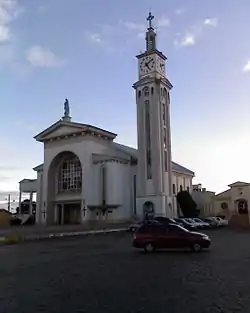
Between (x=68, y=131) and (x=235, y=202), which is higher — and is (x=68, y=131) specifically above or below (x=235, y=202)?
above

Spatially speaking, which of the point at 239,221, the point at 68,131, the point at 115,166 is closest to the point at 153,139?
the point at 115,166

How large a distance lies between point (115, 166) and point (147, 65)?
1587 centimetres

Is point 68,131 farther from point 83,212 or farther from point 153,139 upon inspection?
point 153,139

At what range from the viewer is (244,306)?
280 inches

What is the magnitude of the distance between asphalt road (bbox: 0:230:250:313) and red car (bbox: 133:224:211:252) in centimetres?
393

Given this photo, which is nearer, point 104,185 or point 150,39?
point 104,185

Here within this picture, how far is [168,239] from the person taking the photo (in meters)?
18.8

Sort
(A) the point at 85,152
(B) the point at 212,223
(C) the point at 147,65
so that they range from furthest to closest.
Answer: (C) the point at 147,65
(A) the point at 85,152
(B) the point at 212,223

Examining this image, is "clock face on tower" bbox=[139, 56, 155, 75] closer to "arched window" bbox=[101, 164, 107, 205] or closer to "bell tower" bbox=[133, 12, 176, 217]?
"bell tower" bbox=[133, 12, 176, 217]

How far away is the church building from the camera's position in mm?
55531

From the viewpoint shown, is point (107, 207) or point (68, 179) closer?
point (107, 207)

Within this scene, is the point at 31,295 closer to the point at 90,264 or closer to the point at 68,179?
the point at 90,264

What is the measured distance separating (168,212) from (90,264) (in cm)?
4243

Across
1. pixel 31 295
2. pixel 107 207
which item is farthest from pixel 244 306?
pixel 107 207
